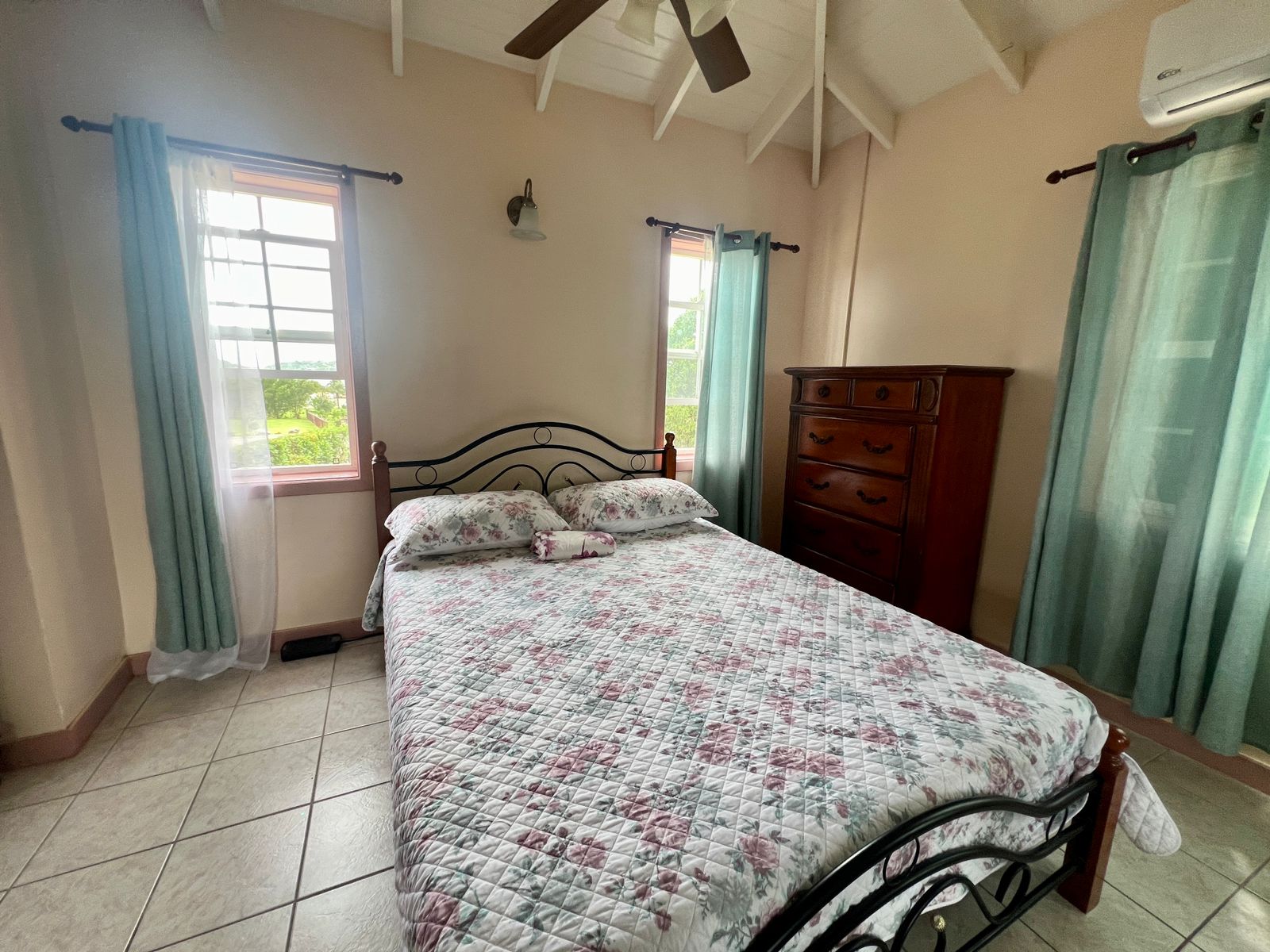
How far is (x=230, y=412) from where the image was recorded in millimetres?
2078

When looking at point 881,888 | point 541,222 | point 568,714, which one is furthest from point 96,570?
point 881,888

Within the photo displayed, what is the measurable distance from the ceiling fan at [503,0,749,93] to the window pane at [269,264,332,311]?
1.31 m

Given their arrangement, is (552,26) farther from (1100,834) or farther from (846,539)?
(1100,834)

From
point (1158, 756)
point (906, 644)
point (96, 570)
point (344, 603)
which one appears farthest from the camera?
point (344, 603)

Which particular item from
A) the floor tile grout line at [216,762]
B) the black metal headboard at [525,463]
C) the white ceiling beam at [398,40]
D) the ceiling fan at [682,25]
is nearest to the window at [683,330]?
the black metal headboard at [525,463]

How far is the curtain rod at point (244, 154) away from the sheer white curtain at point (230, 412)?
0.12 feet

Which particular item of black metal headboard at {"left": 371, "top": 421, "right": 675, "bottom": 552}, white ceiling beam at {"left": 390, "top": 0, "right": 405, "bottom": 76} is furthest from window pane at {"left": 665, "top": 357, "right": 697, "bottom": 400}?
white ceiling beam at {"left": 390, "top": 0, "right": 405, "bottom": 76}

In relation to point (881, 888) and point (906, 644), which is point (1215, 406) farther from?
point (881, 888)

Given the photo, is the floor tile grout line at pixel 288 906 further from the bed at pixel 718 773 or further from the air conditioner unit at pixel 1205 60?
the air conditioner unit at pixel 1205 60

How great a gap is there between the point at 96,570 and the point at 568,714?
2.11 meters

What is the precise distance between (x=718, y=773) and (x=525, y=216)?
7.41 feet

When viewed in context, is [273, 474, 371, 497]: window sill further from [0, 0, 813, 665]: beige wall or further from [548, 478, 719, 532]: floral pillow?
[548, 478, 719, 532]: floral pillow

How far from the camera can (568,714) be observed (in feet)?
3.62

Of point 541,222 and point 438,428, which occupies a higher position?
point 541,222
